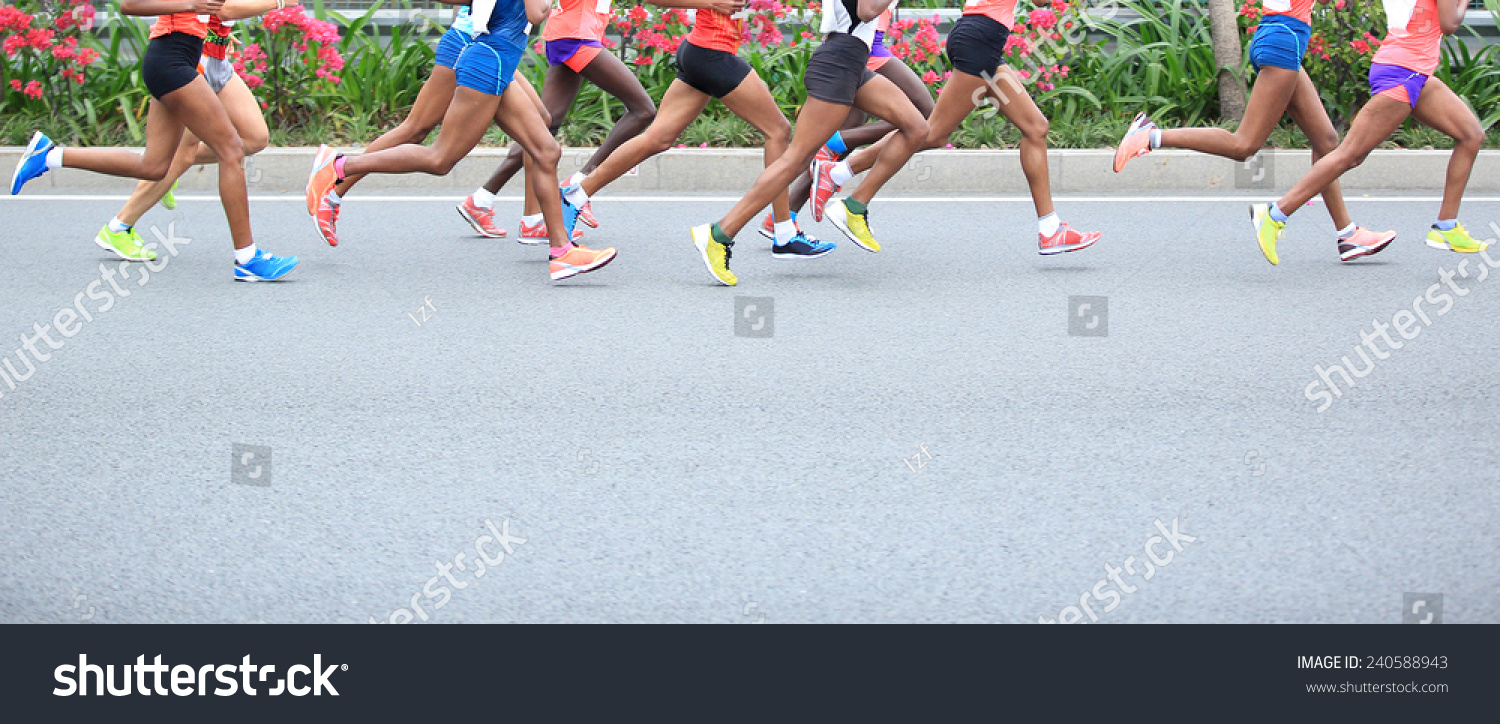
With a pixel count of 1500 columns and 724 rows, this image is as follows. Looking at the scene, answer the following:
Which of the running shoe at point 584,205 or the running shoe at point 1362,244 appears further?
the running shoe at point 584,205

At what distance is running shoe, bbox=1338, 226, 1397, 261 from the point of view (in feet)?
24.3

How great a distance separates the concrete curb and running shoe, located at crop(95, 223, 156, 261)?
2.55m

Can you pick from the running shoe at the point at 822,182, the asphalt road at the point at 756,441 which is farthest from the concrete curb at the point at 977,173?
the asphalt road at the point at 756,441

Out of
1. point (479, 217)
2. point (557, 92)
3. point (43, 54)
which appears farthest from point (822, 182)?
point (43, 54)

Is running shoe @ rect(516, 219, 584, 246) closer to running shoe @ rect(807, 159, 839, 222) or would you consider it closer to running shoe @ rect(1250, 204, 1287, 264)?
running shoe @ rect(807, 159, 839, 222)

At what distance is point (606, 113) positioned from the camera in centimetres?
1105

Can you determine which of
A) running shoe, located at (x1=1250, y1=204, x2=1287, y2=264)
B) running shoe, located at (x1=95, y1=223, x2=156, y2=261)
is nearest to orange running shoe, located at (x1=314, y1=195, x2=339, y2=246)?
running shoe, located at (x1=95, y1=223, x2=156, y2=261)

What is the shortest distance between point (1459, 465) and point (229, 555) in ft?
10.8

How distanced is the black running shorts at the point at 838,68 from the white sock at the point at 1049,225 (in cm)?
123

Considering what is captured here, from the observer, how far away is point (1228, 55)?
11258 millimetres

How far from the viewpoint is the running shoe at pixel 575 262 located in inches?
274

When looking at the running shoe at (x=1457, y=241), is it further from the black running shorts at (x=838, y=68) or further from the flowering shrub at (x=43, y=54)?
the flowering shrub at (x=43, y=54)

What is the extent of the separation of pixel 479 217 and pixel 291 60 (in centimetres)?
400

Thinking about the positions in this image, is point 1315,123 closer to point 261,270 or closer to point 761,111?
point 761,111
